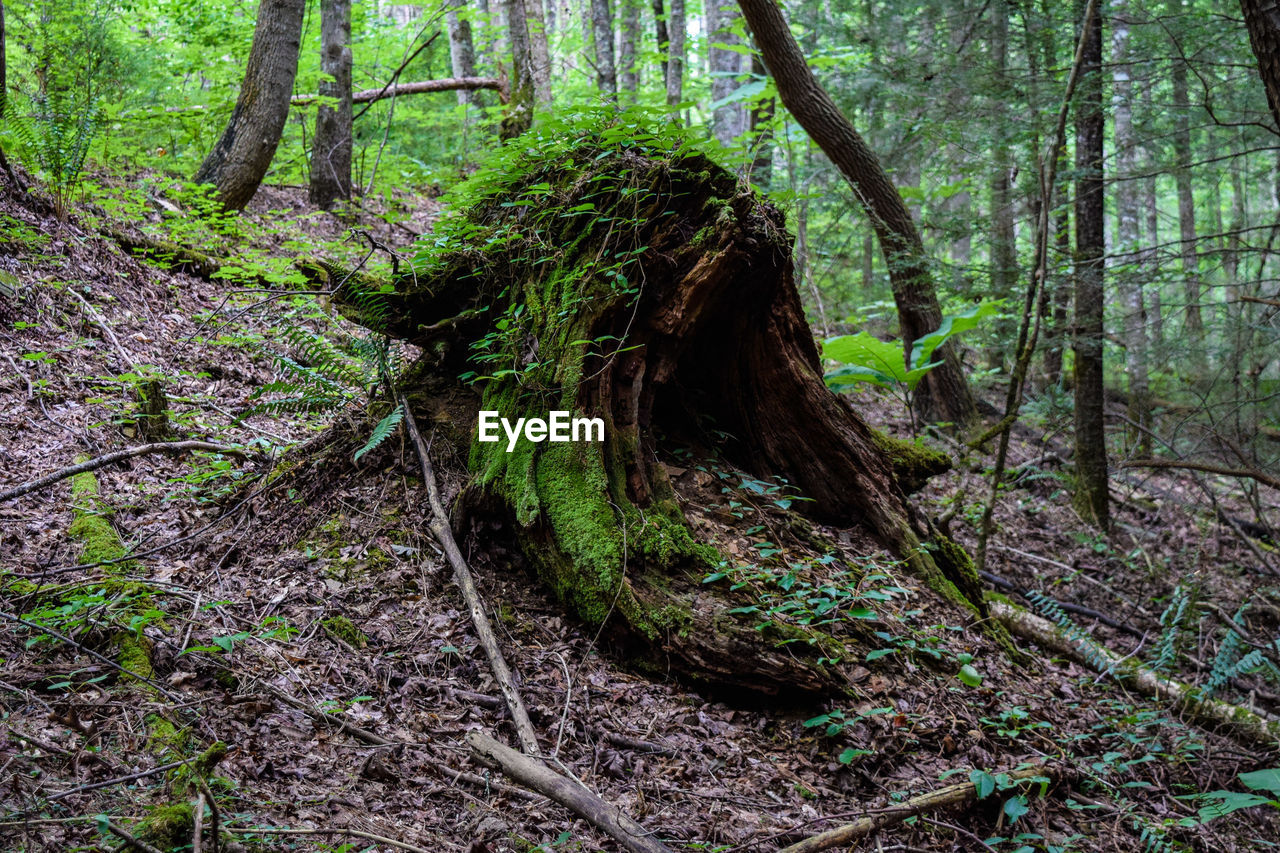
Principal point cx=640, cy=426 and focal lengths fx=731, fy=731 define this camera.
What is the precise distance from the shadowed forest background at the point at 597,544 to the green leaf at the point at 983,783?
123 mm

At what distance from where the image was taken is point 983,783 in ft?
10.0

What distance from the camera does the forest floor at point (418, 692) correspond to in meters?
2.56

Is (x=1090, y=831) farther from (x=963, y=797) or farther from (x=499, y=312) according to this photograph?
(x=499, y=312)

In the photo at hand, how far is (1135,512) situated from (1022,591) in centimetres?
373

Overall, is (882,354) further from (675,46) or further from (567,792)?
(675,46)

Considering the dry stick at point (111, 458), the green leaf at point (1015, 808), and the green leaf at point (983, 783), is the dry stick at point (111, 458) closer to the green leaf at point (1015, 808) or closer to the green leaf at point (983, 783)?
the green leaf at point (983, 783)

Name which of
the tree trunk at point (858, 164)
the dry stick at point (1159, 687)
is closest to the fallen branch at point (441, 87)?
the tree trunk at point (858, 164)

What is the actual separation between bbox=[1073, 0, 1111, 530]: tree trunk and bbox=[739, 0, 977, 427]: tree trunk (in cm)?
137

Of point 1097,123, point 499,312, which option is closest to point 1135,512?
point 1097,123

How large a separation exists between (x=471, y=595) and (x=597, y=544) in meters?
0.69

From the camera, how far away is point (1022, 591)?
6102 millimetres

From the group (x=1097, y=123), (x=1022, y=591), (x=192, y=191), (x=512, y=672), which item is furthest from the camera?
(x=192, y=191)

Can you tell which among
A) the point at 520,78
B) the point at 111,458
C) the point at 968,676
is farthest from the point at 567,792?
the point at 520,78

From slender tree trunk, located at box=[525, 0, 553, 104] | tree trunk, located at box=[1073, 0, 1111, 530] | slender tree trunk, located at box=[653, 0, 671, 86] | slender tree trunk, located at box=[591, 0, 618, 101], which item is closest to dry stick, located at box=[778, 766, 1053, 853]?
tree trunk, located at box=[1073, 0, 1111, 530]
